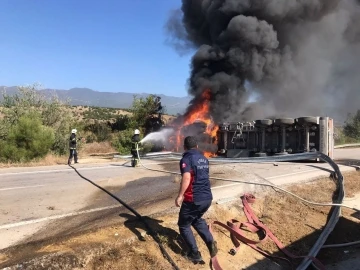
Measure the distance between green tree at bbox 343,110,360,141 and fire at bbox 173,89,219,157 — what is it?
24.8 meters

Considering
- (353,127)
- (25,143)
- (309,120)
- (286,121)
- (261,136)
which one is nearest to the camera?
(309,120)

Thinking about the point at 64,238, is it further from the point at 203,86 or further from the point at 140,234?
the point at 203,86

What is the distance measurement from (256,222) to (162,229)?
6.39 feet

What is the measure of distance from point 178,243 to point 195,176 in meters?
1.21

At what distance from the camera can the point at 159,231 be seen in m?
5.16

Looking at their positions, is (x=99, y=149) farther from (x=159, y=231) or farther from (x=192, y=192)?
(x=192, y=192)

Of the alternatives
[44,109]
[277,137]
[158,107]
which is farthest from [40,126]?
[277,137]

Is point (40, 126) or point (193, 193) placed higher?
point (40, 126)

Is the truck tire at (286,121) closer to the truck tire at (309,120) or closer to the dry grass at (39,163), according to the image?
the truck tire at (309,120)

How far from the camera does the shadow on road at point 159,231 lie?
16.1ft

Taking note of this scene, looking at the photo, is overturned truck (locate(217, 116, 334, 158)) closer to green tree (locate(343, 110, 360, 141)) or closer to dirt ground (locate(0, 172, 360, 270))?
dirt ground (locate(0, 172, 360, 270))

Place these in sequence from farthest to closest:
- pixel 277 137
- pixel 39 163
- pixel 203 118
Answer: pixel 203 118
pixel 277 137
pixel 39 163

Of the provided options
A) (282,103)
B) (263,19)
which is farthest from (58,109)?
(282,103)

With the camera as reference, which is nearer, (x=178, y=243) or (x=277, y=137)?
(x=178, y=243)
